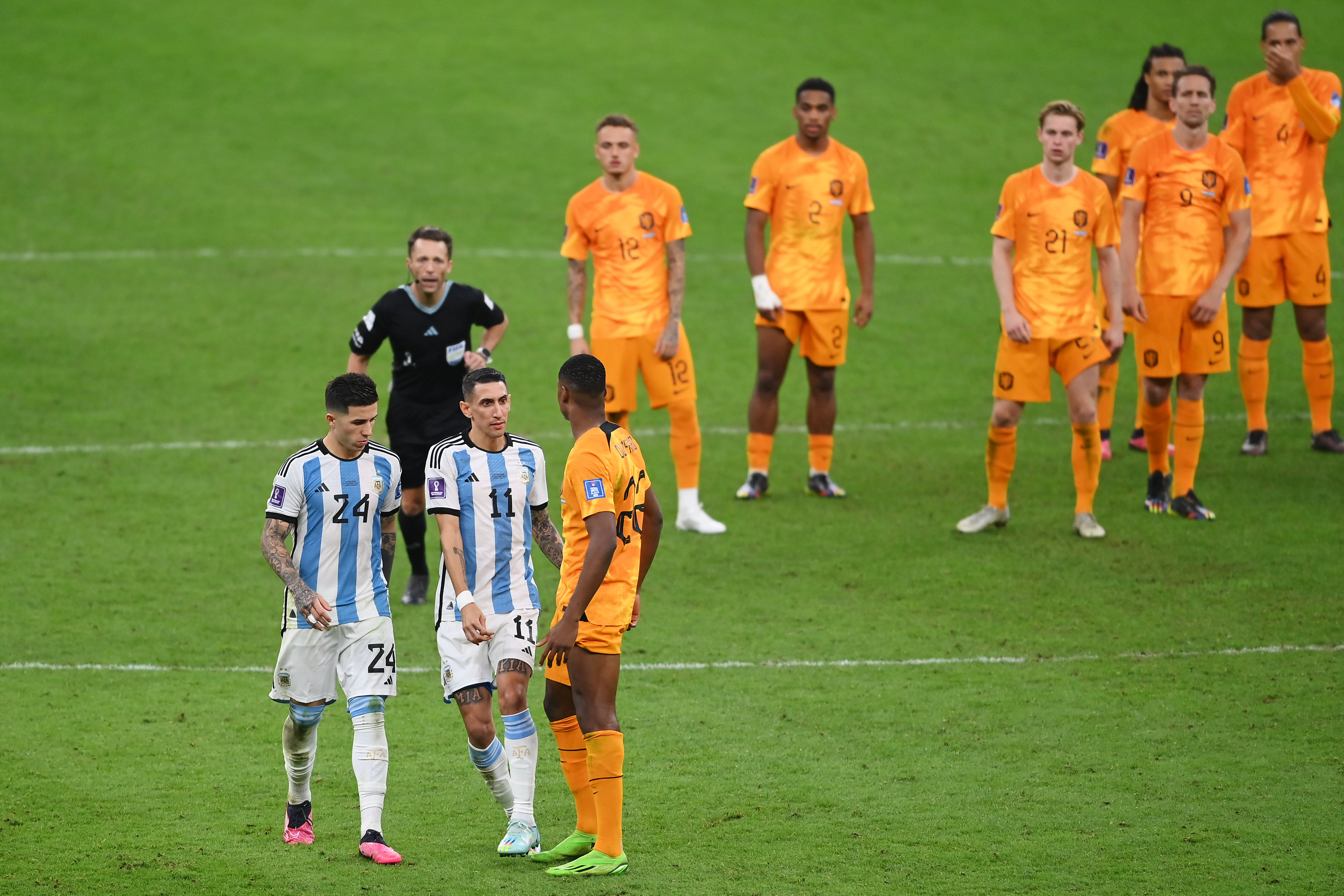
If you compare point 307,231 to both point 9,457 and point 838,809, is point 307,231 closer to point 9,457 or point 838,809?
point 9,457

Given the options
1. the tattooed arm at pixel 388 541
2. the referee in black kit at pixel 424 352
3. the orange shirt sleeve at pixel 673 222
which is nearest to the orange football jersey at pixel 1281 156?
the orange shirt sleeve at pixel 673 222

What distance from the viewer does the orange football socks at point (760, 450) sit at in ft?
35.9

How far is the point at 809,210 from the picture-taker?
35.0 feet

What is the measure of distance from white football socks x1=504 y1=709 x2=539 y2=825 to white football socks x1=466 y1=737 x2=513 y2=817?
0.05 m

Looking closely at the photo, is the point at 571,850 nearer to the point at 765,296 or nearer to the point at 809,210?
the point at 765,296

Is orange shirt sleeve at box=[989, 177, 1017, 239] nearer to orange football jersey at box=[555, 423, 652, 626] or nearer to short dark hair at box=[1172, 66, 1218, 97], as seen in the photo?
short dark hair at box=[1172, 66, 1218, 97]

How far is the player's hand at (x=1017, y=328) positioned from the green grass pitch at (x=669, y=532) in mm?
1375

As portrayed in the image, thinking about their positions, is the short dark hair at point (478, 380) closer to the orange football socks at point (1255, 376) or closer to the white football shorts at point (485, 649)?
the white football shorts at point (485, 649)

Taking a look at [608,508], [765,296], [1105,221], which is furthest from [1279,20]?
[608,508]

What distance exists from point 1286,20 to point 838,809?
6.78 m

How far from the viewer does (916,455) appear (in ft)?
39.5

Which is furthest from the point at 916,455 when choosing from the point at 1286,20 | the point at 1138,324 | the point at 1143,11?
the point at 1143,11

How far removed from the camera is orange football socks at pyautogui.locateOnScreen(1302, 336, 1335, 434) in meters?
11.1

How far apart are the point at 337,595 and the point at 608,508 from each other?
1.25 m
